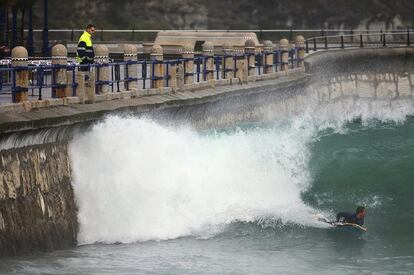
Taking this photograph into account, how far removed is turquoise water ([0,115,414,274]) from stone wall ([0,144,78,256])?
0.32 m

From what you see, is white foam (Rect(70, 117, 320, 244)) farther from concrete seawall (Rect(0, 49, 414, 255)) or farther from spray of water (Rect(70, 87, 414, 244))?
concrete seawall (Rect(0, 49, 414, 255))

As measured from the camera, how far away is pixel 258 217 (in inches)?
1113

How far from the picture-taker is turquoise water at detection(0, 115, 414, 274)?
76.6ft

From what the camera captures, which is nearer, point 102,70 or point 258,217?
point 102,70

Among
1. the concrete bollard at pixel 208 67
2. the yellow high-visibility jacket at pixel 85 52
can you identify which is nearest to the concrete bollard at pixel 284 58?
the concrete bollard at pixel 208 67

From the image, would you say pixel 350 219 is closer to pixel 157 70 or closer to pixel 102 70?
pixel 102 70

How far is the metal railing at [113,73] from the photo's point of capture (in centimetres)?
2543

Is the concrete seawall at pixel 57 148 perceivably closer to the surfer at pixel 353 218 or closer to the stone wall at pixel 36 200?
the stone wall at pixel 36 200

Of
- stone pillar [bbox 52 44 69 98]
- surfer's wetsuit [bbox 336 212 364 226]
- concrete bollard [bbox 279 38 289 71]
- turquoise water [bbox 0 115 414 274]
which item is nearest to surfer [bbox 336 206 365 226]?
surfer's wetsuit [bbox 336 212 364 226]

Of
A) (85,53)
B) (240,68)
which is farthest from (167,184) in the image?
(240,68)

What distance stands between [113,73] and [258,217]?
223 inches

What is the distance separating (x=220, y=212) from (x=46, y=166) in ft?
17.0

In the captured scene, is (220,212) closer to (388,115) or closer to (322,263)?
(322,263)

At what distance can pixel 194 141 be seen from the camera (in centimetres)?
3091
